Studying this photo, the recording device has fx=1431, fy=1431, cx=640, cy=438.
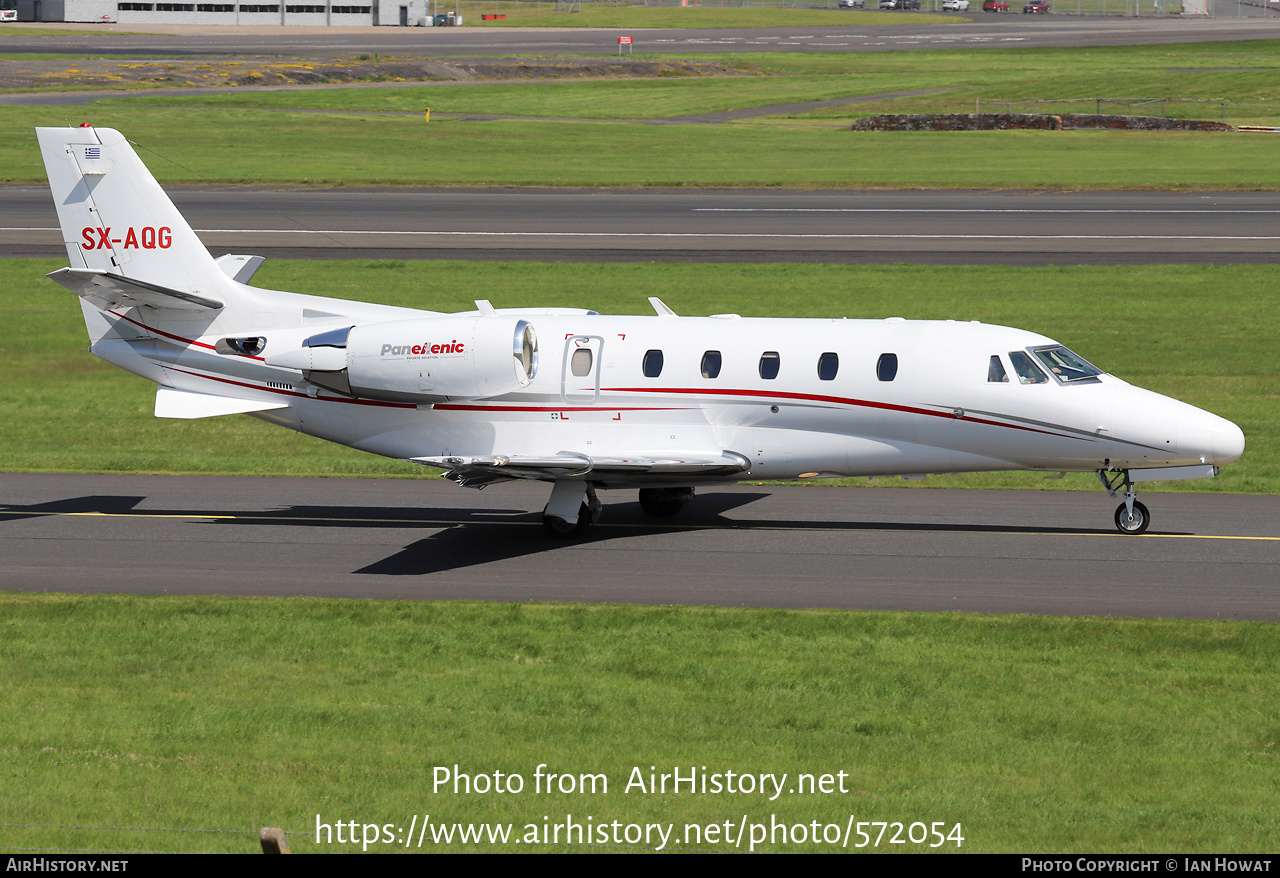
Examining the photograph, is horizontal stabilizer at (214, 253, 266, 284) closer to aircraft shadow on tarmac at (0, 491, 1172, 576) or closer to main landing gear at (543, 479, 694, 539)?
aircraft shadow on tarmac at (0, 491, 1172, 576)

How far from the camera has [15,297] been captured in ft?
140

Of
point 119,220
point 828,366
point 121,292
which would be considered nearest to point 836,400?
point 828,366

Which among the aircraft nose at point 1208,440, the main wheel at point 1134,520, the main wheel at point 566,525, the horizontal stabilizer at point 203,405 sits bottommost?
the main wheel at point 566,525

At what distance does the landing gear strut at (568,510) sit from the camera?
23.0 meters

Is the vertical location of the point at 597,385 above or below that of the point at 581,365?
below

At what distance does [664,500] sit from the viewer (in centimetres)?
2470

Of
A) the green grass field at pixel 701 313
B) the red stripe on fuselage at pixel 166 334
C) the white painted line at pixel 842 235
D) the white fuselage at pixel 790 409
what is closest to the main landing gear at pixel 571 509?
the white fuselage at pixel 790 409

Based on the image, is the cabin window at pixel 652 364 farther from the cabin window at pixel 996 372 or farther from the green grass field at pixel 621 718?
the green grass field at pixel 621 718

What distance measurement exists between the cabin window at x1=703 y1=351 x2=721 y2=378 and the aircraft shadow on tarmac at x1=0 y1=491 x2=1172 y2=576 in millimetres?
2751

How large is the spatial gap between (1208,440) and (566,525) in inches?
388

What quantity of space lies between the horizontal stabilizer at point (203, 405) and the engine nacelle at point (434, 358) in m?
1.60

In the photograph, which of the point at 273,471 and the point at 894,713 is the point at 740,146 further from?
the point at 894,713

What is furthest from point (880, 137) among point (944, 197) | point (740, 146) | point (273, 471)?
point (273, 471)

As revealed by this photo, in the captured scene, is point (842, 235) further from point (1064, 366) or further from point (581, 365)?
point (581, 365)
